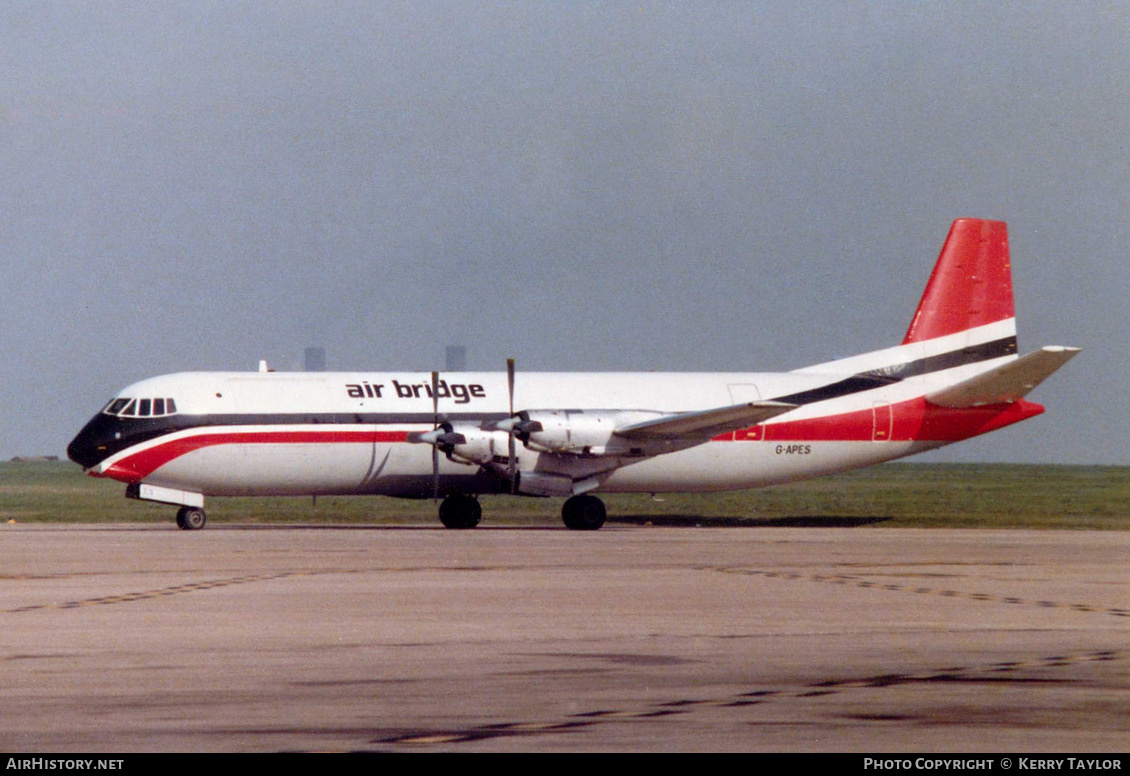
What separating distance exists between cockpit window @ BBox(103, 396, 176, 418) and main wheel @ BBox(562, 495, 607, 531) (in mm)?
10598

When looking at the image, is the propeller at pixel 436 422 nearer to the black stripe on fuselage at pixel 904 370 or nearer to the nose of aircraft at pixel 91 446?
the nose of aircraft at pixel 91 446

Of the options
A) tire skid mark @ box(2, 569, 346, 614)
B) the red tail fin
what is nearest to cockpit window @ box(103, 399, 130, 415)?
tire skid mark @ box(2, 569, 346, 614)

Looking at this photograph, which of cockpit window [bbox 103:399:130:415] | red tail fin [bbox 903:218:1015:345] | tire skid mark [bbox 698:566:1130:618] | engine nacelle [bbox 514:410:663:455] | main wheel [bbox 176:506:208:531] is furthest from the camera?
red tail fin [bbox 903:218:1015:345]

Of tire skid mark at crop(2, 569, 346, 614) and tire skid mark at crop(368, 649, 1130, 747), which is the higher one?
tire skid mark at crop(2, 569, 346, 614)

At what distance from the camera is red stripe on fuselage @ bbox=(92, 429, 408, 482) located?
36656mm

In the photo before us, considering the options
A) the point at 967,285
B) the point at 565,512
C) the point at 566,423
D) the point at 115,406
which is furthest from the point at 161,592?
the point at 967,285

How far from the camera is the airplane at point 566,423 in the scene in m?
37.0

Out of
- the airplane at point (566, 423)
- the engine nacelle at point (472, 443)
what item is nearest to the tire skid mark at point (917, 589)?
the airplane at point (566, 423)

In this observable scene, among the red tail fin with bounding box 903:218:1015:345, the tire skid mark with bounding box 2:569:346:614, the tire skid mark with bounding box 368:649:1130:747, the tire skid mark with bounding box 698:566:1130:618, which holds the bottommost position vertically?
the tire skid mark with bounding box 368:649:1130:747

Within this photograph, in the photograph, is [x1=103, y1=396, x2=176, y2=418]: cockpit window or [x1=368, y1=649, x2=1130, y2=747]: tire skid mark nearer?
[x1=368, y1=649, x2=1130, y2=747]: tire skid mark

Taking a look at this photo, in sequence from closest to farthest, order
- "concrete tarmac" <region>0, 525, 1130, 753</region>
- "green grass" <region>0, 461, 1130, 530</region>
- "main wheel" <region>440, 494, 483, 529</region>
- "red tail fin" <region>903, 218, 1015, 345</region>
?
"concrete tarmac" <region>0, 525, 1130, 753</region>
"main wheel" <region>440, 494, 483, 529</region>
"red tail fin" <region>903, 218, 1015, 345</region>
"green grass" <region>0, 461, 1130, 530</region>

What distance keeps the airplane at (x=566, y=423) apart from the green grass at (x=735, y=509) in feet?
11.1

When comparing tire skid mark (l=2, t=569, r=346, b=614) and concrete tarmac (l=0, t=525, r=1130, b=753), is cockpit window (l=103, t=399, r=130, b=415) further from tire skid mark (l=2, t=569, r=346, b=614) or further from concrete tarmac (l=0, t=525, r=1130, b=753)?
tire skid mark (l=2, t=569, r=346, b=614)
